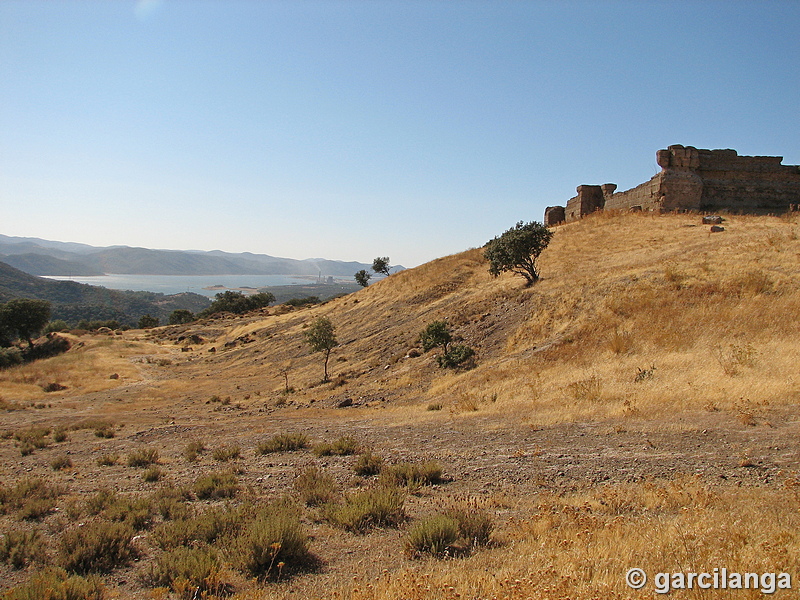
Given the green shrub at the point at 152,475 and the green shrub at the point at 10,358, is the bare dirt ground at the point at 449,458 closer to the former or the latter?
the green shrub at the point at 152,475

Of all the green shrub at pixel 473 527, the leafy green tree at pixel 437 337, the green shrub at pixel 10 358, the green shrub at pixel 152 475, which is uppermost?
the leafy green tree at pixel 437 337

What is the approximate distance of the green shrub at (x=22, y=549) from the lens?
20.1 ft

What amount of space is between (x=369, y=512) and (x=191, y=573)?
8.20 ft

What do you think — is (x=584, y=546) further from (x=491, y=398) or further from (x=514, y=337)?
(x=514, y=337)

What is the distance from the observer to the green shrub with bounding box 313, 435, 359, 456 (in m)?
11.1

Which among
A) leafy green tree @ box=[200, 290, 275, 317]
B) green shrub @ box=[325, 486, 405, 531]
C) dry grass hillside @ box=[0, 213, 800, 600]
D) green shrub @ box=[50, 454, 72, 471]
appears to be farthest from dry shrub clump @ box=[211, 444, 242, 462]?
leafy green tree @ box=[200, 290, 275, 317]

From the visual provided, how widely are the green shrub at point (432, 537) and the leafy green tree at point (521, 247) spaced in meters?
22.5

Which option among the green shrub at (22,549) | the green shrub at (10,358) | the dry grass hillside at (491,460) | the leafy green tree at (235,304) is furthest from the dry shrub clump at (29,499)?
the leafy green tree at (235,304)

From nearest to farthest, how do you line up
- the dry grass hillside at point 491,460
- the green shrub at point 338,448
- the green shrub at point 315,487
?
the dry grass hillside at point 491,460, the green shrub at point 315,487, the green shrub at point 338,448

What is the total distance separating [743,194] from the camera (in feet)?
109

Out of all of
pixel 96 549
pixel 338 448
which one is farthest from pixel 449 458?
pixel 96 549

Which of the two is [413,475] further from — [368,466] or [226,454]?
[226,454]

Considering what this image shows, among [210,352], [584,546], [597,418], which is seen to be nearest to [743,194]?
[597,418]

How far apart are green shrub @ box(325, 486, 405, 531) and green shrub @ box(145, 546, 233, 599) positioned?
1.81 m
